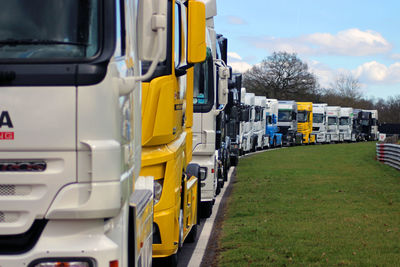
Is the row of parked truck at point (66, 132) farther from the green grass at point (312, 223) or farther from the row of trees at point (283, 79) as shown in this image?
the row of trees at point (283, 79)

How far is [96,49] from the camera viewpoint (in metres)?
4.07

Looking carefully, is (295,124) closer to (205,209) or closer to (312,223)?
(205,209)

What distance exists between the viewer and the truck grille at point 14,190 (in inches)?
155

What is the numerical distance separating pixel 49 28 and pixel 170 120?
3.23 metres

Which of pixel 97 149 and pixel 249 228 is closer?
pixel 97 149

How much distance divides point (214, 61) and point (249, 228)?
3.57 meters

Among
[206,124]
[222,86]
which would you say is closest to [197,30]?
[206,124]

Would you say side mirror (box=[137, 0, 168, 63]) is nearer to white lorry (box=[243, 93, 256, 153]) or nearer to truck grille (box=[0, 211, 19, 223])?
truck grille (box=[0, 211, 19, 223])

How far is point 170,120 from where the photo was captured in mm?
7234

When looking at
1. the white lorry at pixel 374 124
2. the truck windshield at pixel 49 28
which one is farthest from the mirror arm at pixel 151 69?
the white lorry at pixel 374 124

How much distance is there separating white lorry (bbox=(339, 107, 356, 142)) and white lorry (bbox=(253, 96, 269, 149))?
23568 millimetres

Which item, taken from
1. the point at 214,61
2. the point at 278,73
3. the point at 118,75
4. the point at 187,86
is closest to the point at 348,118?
the point at 278,73

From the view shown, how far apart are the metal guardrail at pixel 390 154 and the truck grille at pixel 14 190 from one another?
26.6 meters

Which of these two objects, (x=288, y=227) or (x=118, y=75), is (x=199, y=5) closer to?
(x=118, y=75)
